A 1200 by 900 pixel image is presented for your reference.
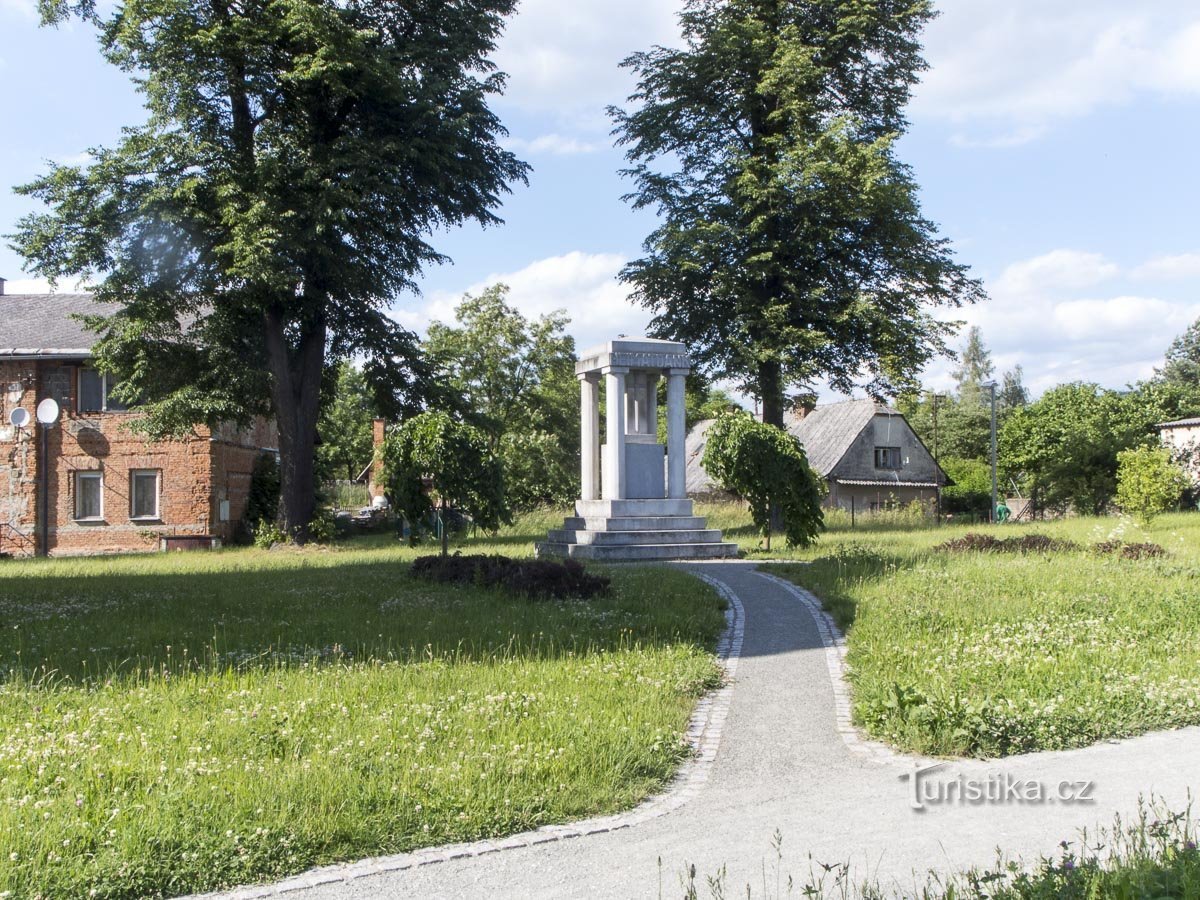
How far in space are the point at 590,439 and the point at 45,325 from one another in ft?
61.7

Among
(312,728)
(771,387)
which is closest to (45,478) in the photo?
(771,387)

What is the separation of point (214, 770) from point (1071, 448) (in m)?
38.2

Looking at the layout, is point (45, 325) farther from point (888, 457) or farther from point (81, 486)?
point (888, 457)

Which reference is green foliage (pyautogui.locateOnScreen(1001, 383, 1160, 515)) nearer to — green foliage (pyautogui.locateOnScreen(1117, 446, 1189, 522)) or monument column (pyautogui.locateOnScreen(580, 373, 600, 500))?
green foliage (pyautogui.locateOnScreen(1117, 446, 1189, 522))

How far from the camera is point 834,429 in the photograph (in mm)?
51094

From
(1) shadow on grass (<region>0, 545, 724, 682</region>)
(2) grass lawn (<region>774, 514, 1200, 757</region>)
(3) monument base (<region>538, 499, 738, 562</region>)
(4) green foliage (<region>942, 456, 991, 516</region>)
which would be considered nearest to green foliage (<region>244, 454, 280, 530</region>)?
(3) monument base (<region>538, 499, 738, 562</region>)

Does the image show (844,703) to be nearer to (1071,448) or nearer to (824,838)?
(824,838)

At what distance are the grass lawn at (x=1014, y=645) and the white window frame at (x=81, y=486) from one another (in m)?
22.1

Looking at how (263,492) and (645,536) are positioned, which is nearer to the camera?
(645,536)

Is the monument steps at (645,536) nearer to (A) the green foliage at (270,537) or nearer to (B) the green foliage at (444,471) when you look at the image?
(B) the green foliage at (444,471)

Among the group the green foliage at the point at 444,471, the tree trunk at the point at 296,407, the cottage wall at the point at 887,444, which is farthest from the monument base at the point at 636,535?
the cottage wall at the point at 887,444

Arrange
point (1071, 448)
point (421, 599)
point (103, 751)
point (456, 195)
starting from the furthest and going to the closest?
point (1071, 448), point (456, 195), point (421, 599), point (103, 751)

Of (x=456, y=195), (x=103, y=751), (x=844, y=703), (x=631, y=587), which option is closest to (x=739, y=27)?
(x=456, y=195)

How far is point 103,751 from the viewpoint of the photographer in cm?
610
